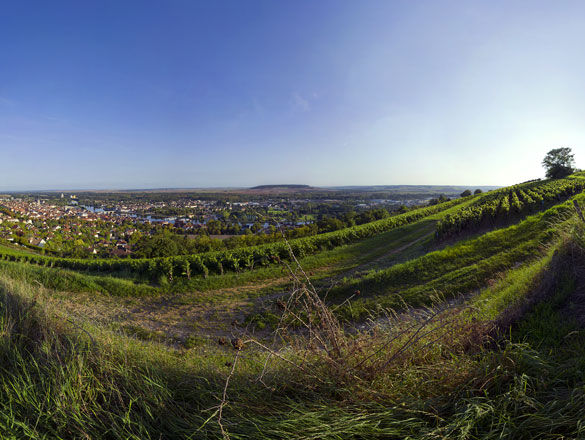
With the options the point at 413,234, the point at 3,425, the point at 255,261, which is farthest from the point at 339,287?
the point at 413,234

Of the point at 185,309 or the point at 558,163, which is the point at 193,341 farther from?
the point at 558,163

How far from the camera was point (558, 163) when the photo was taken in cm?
5531

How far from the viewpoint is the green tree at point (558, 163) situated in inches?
2074

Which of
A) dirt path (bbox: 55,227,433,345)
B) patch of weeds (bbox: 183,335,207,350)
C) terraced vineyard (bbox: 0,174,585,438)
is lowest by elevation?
dirt path (bbox: 55,227,433,345)

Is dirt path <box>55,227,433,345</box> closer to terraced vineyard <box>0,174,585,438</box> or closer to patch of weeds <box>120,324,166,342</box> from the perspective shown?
patch of weeds <box>120,324,166,342</box>

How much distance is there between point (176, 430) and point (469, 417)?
196cm

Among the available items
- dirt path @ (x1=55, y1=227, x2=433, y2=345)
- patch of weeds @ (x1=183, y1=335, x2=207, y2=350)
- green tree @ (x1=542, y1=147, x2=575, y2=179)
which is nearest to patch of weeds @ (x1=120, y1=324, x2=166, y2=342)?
dirt path @ (x1=55, y1=227, x2=433, y2=345)

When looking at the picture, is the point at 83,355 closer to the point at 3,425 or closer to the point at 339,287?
the point at 3,425

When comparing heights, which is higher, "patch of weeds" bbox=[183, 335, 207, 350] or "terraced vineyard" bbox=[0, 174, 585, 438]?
"terraced vineyard" bbox=[0, 174, 585, 438]

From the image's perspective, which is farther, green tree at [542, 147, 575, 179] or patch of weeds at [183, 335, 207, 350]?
green tree at [542, 147, 575, 179]

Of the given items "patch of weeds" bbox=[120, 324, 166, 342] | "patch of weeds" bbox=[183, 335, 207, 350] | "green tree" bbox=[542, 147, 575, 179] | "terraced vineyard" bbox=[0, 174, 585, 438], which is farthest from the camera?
"green tree" bbox=[542, 147, 575, 179]

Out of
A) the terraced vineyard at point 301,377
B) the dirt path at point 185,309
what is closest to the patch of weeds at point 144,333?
the dirt path at point 185,309

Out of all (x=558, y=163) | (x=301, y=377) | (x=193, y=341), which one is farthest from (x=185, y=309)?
(x=558, y=163)

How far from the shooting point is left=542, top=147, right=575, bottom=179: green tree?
5267 cm
